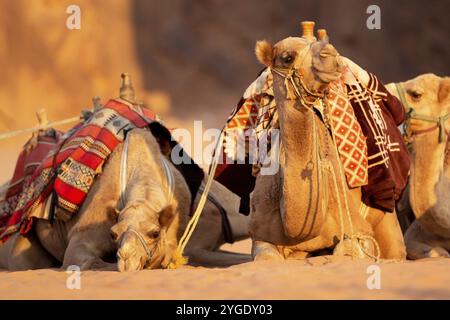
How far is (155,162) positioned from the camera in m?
7.40

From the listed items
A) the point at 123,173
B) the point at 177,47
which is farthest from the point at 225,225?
the point at 177,47

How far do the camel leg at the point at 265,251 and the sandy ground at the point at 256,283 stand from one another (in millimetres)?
372

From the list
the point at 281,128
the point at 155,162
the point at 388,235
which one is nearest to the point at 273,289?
the point at 281,128

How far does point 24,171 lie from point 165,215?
2113 mm

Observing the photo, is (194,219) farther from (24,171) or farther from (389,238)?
(24,171)

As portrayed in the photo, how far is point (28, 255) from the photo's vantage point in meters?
7.96

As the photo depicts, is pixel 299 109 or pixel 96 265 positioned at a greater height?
pixel 299 109

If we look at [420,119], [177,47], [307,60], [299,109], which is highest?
[177,47]

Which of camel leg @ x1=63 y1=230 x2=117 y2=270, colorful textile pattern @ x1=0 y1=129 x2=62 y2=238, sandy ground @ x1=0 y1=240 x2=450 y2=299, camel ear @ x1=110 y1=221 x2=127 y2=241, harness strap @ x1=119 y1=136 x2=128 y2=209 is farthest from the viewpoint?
colorful textile pattern @ x1=0 y1=129 x2=62 y2=238

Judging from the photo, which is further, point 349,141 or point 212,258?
point 212,258

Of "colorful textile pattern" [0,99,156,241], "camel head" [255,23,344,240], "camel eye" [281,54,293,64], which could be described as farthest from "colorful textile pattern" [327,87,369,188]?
"colorful textile pattern" [0,99,156,241]

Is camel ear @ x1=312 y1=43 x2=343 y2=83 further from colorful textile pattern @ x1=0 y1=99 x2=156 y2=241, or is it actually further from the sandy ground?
colorful textile pattern @ x1=0 y1=99 x2=156 y2=241

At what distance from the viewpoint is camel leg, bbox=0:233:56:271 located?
26.0ft

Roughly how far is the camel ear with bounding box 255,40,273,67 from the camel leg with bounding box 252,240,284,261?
109 cm
